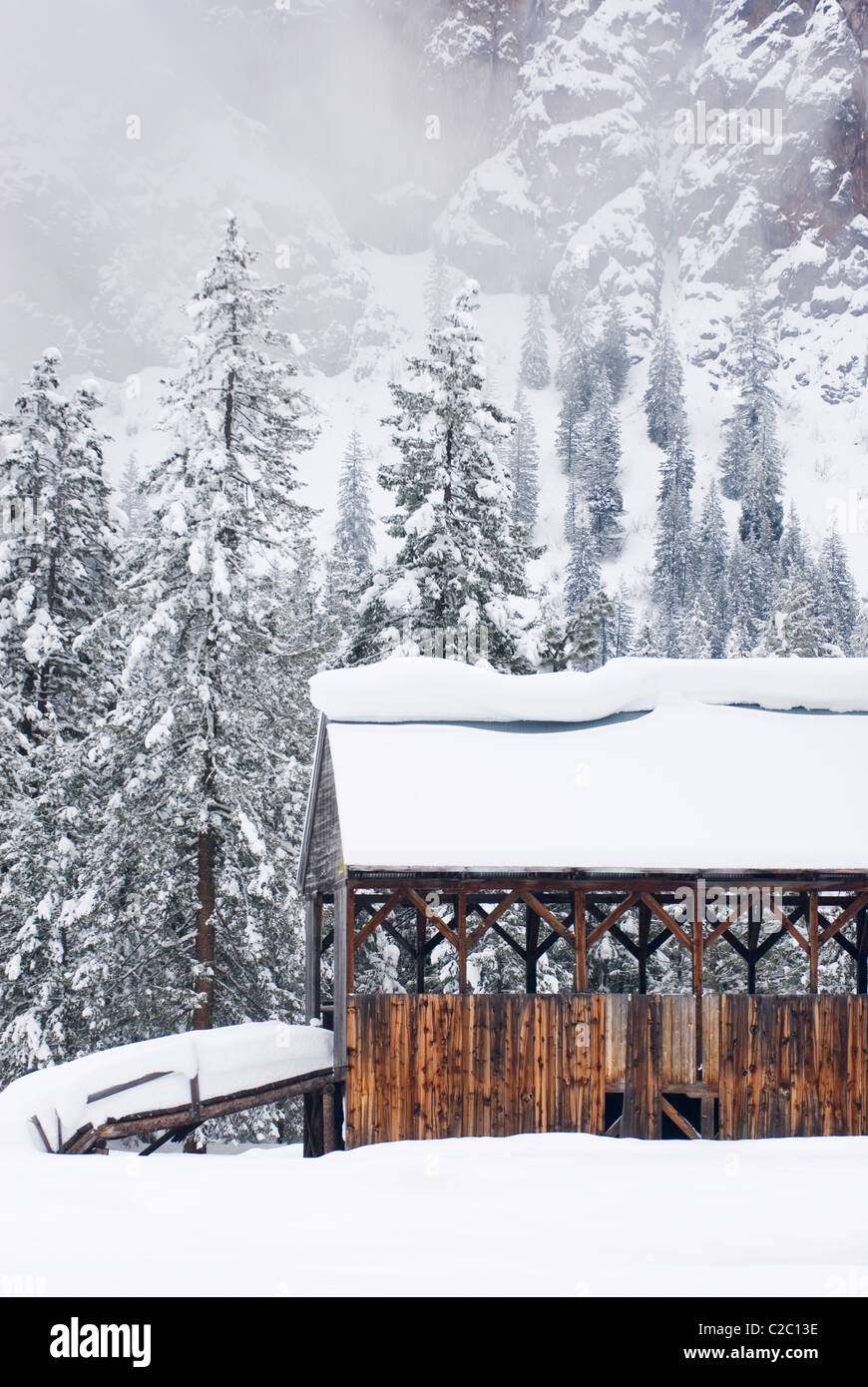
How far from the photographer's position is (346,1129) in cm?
1463

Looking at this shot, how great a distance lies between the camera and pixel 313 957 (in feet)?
65.0

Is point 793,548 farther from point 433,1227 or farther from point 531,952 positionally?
point 433,1227

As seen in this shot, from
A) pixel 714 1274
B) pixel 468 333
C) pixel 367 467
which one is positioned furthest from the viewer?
pixel 367 467

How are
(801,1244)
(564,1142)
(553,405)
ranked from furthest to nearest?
(553,405) < (564,1142) < (801,1244)

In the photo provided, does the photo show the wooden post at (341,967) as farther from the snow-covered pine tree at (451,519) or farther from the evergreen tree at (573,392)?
the evergreen tree at (573,392)

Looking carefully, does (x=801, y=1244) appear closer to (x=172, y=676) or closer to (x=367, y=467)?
(x=172, y=676)

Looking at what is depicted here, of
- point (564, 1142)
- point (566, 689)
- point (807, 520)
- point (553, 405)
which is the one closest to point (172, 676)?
point (566, 689)

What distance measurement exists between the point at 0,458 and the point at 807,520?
407 feet

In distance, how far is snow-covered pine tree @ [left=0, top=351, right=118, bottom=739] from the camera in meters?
25.4

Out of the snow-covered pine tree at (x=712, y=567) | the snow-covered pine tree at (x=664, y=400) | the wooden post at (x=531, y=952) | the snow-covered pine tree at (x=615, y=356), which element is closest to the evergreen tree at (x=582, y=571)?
the snow-covered pine tree at (x=712, y=567)

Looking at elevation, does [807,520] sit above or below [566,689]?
Result: above

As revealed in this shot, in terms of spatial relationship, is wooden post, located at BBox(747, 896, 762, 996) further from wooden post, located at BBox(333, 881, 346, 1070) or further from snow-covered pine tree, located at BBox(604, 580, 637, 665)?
snow-covered pine tree, located at BBox(604, 580, 637, 665)

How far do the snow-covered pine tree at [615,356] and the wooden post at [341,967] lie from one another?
6745 inches

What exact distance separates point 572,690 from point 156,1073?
298 inches
